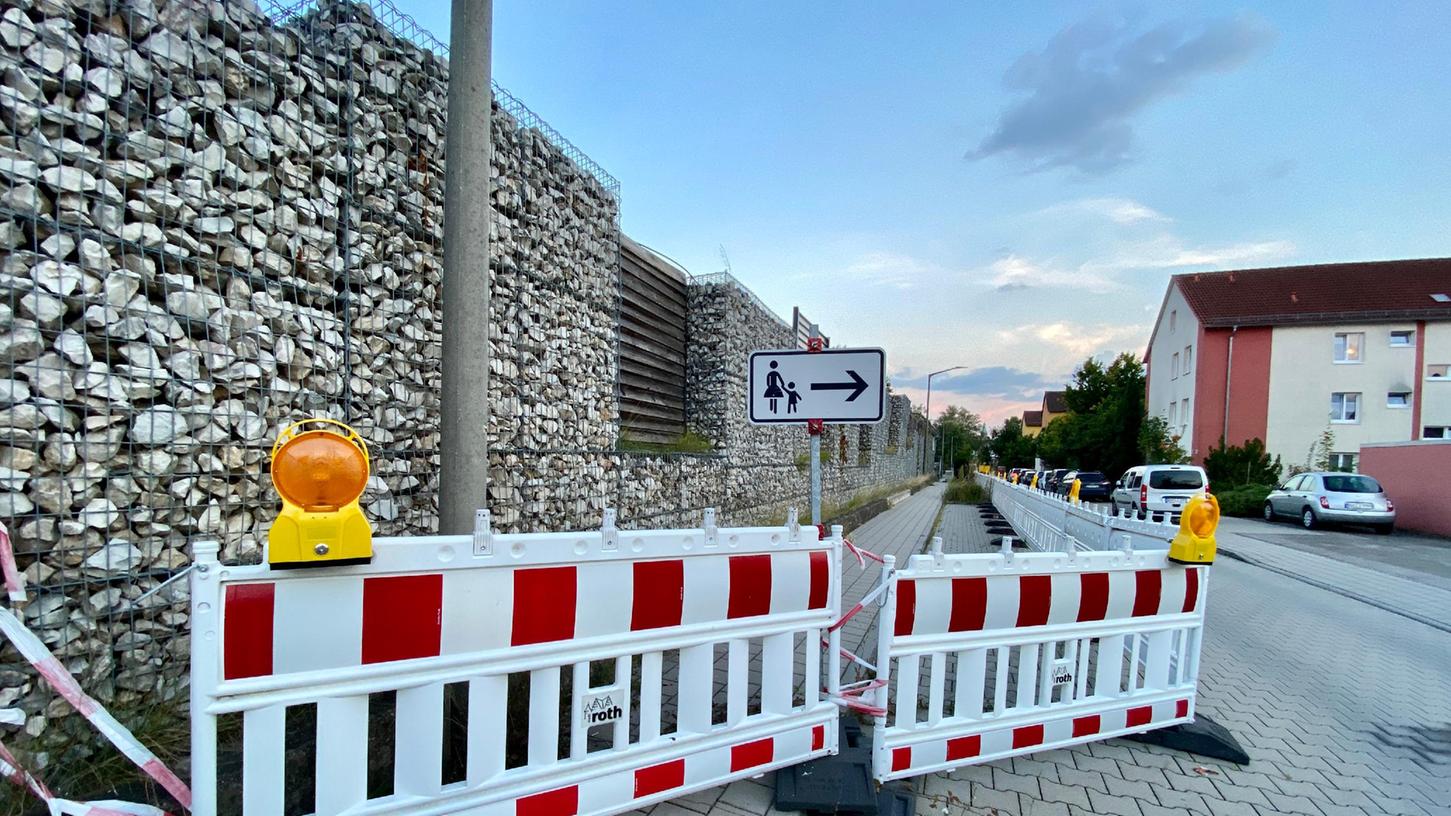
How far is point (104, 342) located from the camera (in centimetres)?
273

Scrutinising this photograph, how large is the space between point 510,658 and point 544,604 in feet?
0.67

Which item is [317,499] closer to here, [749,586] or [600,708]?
[600,708]

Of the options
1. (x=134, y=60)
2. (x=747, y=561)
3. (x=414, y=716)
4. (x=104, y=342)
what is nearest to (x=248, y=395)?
(x=104, y=342)

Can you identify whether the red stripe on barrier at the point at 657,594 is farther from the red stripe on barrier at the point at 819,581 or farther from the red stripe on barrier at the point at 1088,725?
the red stripe on barrier at the point at 1088,725

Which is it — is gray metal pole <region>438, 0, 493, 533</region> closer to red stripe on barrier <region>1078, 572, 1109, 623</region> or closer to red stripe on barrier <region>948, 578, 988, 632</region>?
red stripe on barrier <region>948, 578, 988, 632</region>

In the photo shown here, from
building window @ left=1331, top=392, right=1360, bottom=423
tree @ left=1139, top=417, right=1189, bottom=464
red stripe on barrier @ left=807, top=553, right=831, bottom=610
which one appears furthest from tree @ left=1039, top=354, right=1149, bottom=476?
red stripe on barrier @ left=807, top=553, right=831, bottom=610

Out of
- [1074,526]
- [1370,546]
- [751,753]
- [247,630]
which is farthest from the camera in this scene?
[1370,546]

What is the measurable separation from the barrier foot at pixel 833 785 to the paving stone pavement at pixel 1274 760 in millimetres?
129

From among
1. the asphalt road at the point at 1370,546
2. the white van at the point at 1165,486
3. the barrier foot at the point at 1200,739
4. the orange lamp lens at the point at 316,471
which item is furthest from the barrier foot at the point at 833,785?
the white van at the point at 1165,486

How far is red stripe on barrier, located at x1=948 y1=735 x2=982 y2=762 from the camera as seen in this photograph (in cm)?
304

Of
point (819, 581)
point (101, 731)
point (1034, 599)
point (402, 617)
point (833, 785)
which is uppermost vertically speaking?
point (402, 617)

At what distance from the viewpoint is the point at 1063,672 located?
3363mm

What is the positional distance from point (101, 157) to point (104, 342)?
773mm

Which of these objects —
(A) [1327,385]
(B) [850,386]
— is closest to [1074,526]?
(B) [850,386]
